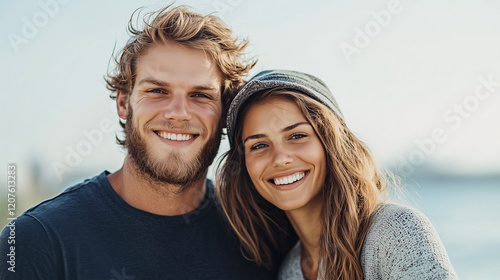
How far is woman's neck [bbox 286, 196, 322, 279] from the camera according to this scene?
9.05ft

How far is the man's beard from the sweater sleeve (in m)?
1.09

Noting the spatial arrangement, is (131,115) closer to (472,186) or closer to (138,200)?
(138,200)

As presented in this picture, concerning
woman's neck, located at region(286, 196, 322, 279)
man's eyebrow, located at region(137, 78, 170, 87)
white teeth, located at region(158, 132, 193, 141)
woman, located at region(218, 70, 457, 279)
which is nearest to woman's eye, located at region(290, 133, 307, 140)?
woman, located at region(218, 70, 457, 279)

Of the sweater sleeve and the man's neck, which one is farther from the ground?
the man's neck

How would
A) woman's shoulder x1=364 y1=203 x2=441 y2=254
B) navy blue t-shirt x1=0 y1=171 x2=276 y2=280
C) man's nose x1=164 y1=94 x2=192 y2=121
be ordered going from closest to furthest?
woman's shoulder x1=364 y1=203 x2=441 y2=254 < navy blue t-shirt x1=0 y1=171 x2=276 y2=280 < man's nose x1=164 y1=94 x2=192 y2=121

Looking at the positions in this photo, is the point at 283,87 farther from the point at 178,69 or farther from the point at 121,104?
the point at 121,104

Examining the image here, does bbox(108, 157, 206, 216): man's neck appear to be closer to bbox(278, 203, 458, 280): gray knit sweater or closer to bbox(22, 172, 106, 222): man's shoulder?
bbox(22, 172, 106, 222): man's shoulder

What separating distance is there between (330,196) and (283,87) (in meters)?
0.67

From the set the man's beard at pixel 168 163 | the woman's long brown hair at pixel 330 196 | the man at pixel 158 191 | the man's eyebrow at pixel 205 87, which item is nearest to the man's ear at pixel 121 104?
the man at pixel 158 191

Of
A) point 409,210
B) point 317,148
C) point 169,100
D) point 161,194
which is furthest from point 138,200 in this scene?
point 409,210

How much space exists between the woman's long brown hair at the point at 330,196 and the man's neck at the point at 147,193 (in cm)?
32

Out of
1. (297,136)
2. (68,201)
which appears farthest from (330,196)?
(68,201)

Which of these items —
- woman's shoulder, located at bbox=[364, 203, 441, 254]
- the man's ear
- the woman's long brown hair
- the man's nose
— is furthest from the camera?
the man's ear

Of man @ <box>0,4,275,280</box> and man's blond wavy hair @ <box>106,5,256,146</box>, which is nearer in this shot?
man @ <box>0,4,275,280</box>
